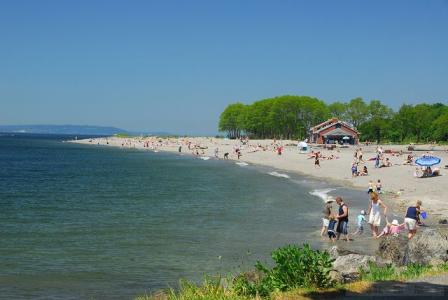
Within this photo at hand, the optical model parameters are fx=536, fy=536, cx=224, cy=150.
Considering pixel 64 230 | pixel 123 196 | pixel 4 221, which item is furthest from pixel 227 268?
pixel 123 196

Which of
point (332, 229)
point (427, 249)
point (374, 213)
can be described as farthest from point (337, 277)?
point (374, 213)

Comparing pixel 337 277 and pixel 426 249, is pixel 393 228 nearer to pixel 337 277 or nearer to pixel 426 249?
pixel 426 249

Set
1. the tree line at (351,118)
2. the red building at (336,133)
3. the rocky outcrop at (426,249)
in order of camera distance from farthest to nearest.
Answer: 1. the tree line at (351,118)
2. the red building at (336,133)
3. the rocky outcrop at (426,249)

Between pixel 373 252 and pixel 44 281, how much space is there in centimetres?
1018

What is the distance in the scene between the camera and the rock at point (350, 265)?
11.4m

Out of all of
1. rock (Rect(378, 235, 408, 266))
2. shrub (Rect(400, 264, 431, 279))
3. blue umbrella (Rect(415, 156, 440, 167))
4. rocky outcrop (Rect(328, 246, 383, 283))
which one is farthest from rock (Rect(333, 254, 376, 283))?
blue umbrella (Rect(415, 156, 440, 167))

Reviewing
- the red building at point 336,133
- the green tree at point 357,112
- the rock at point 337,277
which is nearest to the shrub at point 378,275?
the rock at point 337,277

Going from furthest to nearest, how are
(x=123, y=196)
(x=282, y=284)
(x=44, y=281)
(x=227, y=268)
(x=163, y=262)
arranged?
(x=123, y=196) → (x=163, y=262) → (x=227, y=268) → (x=44, y=281) → (x=282, y=284)

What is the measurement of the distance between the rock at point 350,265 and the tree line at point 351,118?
100433 mm

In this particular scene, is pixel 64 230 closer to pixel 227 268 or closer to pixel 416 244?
pixel 227 268

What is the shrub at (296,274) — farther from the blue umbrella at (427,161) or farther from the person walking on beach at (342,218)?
the blue umbrella at (427,161)

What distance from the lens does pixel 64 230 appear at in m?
22.5

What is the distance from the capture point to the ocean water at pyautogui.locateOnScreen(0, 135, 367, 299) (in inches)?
584

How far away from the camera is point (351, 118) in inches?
5039
